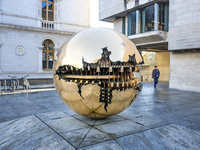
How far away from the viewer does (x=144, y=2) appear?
49.6 ft

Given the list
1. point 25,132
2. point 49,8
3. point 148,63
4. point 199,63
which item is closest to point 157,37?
point 199,63

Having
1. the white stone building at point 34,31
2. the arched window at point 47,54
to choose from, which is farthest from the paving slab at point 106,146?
the arched window at point 47,54

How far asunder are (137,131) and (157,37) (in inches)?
491

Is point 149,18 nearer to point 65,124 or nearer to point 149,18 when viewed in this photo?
point 149,18

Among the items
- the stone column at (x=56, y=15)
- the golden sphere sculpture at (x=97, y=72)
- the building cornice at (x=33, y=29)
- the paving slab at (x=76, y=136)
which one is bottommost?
the paving slab at (x=76, y=136)

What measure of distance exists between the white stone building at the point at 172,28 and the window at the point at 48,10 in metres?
6.01

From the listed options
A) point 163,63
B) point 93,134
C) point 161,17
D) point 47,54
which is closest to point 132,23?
point 161,17

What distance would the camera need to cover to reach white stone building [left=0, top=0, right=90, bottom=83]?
1619 cm

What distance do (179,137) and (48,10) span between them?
62.2ft

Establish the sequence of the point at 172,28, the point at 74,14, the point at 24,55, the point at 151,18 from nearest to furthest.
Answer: the point at 172,28
the point at 151,18
the point at 24,55
the point at 74,14

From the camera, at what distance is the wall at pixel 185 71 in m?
12.3

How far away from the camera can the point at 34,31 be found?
1756 centimetres

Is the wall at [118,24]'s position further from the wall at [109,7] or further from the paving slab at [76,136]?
the paving slab at [76,136]

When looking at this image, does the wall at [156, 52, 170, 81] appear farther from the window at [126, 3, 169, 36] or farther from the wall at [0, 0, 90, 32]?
the wall at [0, 0, 90, 32]
